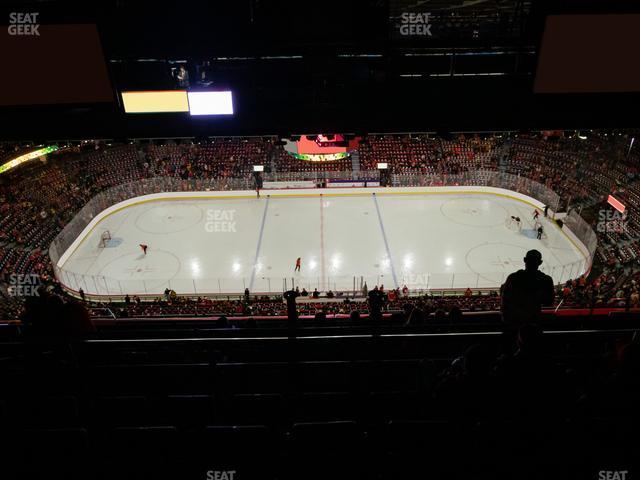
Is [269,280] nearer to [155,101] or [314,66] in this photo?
[155,101]

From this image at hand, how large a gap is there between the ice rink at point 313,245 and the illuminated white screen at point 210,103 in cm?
961

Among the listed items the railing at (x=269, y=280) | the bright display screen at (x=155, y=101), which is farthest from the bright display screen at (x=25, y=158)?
the bright display screen at (x=155, y=101)

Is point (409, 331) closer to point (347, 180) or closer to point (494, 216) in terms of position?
point (494, 216)

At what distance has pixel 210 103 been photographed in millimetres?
6543

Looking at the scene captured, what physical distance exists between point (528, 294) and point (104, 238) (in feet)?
61.5

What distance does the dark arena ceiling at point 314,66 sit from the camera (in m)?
5.52

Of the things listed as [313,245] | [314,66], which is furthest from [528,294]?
[313,245]

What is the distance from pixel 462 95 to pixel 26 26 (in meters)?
5.67

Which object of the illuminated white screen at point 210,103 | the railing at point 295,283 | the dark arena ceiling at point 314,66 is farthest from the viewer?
the railing at point 295,283

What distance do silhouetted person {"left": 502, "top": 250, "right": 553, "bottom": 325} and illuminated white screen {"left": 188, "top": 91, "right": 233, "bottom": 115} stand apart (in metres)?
4.56

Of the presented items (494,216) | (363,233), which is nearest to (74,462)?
(363,233)

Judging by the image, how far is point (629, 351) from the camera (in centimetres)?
266

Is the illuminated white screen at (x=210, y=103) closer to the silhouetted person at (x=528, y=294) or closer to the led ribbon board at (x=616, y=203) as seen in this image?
the silhouetted person at (x=528, y=294)

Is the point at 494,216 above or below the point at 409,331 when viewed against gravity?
below
